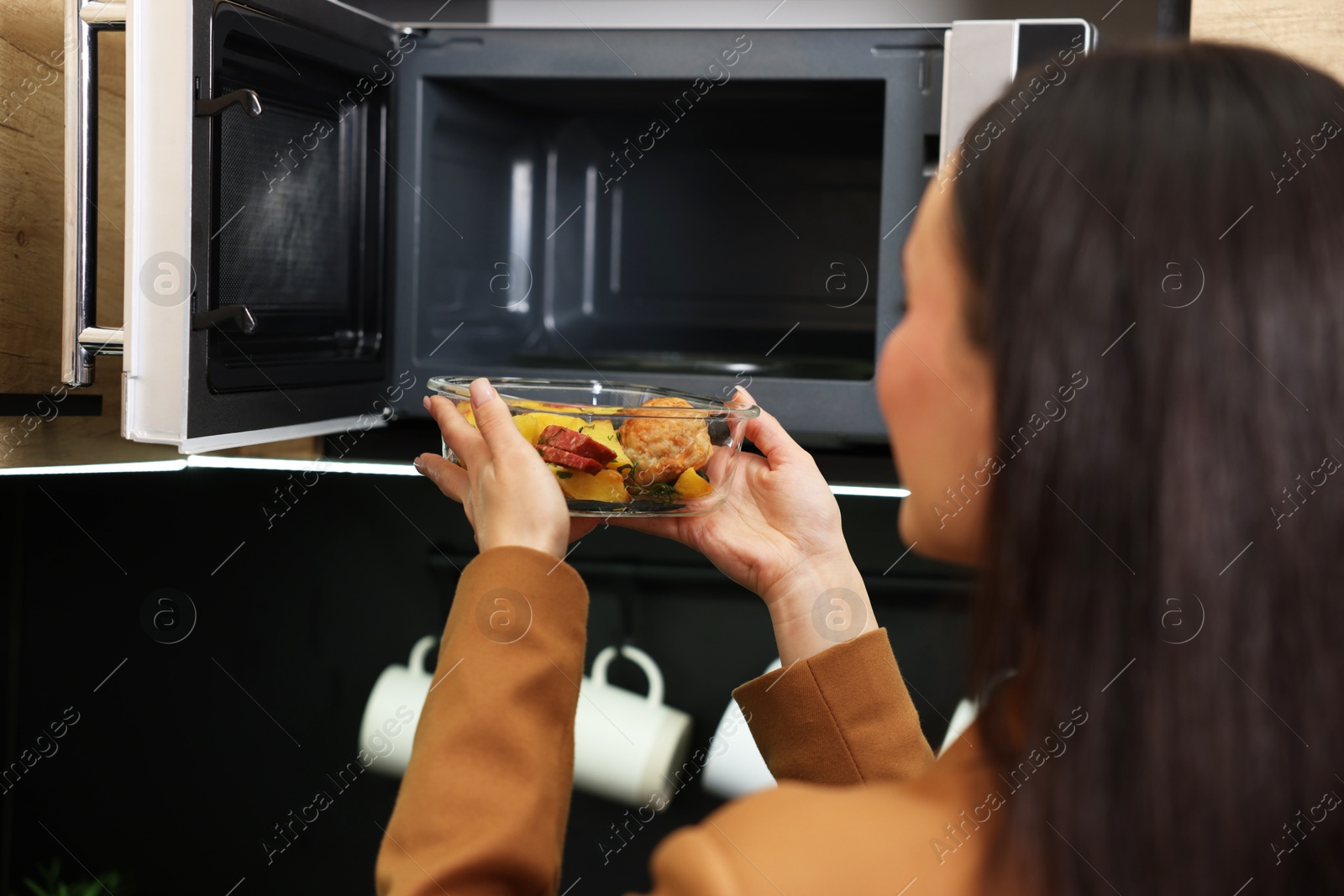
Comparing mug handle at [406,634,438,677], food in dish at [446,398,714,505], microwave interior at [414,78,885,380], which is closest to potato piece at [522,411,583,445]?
food in dish at [446,398,714,505]

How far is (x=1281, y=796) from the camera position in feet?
1.23

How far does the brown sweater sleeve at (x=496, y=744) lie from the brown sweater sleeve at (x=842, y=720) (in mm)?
168

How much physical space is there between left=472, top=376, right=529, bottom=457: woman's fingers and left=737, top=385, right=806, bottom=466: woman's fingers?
8.7 inches

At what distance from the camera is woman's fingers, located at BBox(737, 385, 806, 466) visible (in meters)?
0.79

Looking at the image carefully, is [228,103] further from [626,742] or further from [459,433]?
[626,742]

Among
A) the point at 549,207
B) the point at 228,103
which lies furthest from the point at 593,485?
the point at 549,207

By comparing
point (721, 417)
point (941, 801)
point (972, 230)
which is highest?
point (972, 230)

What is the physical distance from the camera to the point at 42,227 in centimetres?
82

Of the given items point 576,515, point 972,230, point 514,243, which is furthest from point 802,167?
point 972,230

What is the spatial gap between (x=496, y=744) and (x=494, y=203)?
590mm

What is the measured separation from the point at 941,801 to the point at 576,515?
31 centimetres

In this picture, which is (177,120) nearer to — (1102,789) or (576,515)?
(576,515)

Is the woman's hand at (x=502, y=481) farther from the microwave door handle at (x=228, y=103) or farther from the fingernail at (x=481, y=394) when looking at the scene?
the microwave door handle at (x=228, y=103)

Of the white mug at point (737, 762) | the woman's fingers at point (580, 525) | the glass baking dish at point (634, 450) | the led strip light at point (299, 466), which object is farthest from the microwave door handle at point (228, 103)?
the white mug at point (737, 762)
